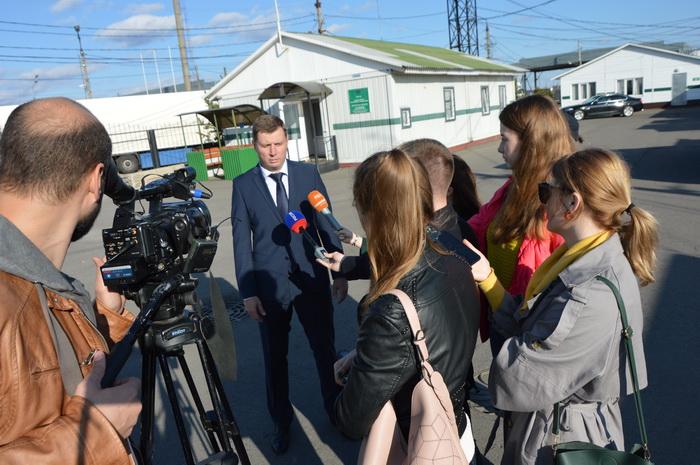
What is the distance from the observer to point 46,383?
1229mm

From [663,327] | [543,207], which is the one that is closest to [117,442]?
[543,207]

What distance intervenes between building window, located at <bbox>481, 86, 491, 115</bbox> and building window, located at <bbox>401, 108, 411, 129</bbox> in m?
7.67

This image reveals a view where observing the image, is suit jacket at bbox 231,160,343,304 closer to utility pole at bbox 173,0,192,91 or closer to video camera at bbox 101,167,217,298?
video camera at bbox 101,167,217,298

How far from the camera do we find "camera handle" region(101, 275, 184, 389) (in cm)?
142

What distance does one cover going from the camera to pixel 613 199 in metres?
1.82

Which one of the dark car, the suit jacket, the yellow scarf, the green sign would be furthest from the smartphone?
the dark car

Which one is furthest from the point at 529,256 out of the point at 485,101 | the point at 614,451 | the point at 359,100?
the point at 485,101

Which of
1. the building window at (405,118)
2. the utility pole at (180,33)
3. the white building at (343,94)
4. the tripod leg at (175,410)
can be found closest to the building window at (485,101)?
the white building at (343,94)

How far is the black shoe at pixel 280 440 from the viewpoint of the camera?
3.21m

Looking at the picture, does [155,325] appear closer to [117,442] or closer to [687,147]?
[117,442]

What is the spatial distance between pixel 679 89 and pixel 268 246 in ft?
140

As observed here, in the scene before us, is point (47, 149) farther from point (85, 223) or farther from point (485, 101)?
point (485, 101)

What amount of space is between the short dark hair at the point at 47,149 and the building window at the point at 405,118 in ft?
56.3

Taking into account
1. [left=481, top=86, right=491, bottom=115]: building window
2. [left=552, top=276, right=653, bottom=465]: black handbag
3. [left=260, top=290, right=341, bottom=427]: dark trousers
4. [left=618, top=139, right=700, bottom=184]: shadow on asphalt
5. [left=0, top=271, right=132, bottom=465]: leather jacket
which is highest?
[left=481, top=86, right=491, bottom=115]: building window
